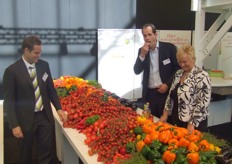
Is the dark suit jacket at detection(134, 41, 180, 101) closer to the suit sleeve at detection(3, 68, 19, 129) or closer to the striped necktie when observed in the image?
the striped necktie

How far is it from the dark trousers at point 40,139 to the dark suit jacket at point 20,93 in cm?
8

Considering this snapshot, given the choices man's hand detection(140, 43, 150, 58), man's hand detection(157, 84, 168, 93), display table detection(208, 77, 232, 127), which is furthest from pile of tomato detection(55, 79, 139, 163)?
display table detection(208, 77, 232, 127)

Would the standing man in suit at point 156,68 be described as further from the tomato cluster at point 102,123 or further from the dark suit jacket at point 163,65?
the tomato cluster at point 102,123

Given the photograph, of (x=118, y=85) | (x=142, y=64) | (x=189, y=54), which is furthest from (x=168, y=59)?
→ (x=118, y=85)

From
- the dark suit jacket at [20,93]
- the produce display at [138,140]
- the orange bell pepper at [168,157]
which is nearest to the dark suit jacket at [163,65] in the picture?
the produce display at [138,140]

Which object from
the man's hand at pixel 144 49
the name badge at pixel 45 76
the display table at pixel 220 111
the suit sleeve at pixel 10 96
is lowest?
the display table at pixel 220 111

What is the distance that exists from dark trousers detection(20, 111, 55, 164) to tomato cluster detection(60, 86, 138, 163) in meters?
0.24

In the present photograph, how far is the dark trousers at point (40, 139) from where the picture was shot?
2619mm

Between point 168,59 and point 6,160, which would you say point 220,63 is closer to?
point 168,59

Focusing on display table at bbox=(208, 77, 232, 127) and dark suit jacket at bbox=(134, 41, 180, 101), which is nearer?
dark suit jacket at bbox=(134, 41, 180, 101)

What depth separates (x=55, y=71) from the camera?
5930mm

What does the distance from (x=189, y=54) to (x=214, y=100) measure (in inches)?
116

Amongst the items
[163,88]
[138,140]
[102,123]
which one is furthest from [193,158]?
[163,88]

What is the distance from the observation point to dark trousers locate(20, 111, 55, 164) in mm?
2619
